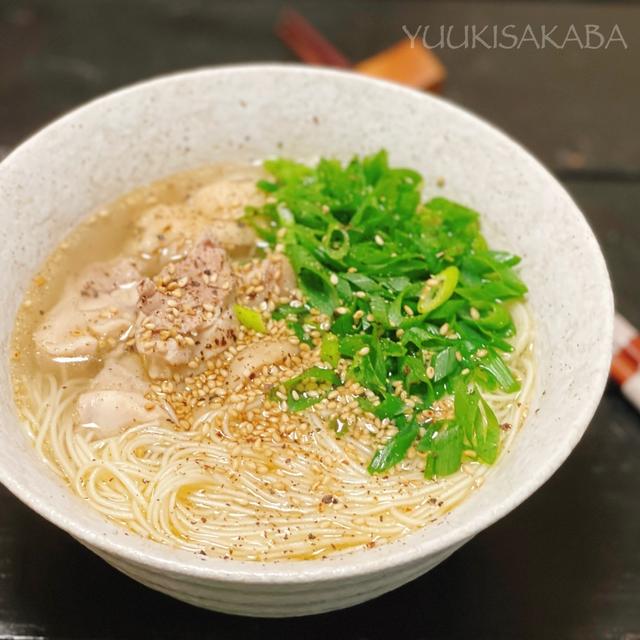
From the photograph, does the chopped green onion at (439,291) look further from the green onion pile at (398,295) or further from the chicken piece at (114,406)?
the chicken piece at (114,406)

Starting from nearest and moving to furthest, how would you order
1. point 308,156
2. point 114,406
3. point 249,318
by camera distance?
point 114,406, point 249,318, point 308,156

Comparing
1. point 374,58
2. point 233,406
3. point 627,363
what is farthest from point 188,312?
point 374,58

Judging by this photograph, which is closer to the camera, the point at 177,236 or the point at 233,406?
the point at 233,406

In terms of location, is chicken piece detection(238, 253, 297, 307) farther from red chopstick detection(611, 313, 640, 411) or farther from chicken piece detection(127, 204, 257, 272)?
red chopstick detection(611, 313, 640, 411)

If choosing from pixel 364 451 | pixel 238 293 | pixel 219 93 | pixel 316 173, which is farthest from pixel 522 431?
pixel 219 93

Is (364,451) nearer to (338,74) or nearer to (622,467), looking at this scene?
(622,467)

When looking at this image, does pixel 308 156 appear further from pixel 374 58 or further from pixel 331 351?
pixel 374 58

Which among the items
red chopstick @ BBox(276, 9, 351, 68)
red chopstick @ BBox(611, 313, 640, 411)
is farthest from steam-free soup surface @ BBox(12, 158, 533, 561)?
red chopstick @ BBox(276, 9, 351, 68)

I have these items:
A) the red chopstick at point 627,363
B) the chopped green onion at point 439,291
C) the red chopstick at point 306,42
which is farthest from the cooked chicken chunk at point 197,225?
the red chopstick at point 306,42

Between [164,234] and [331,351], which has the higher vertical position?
[164,234]
